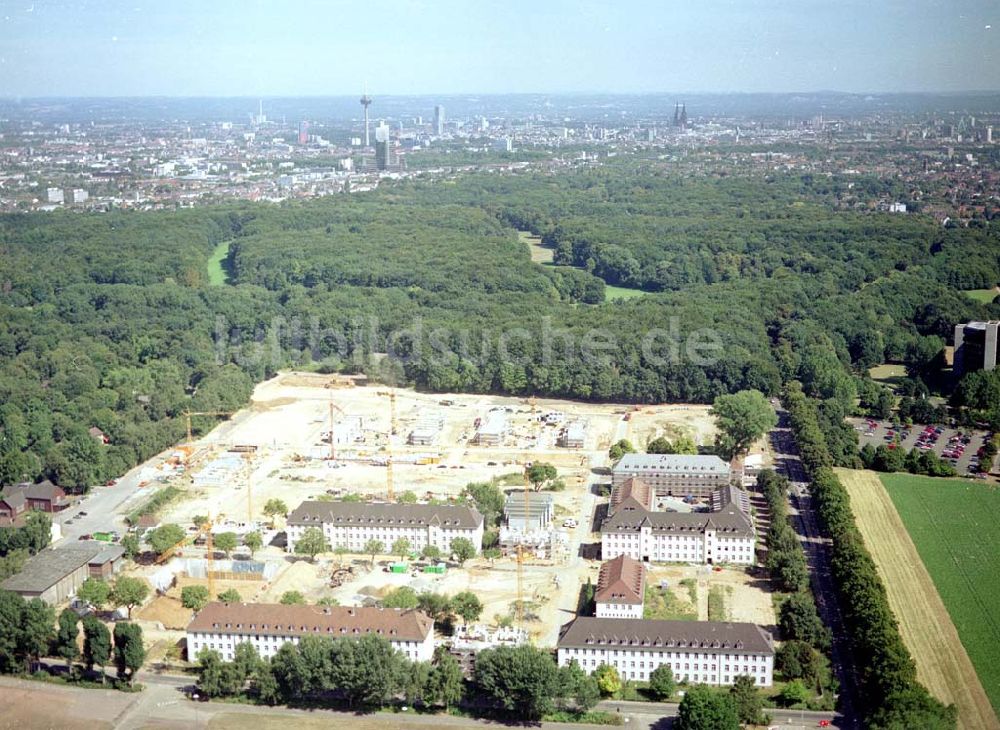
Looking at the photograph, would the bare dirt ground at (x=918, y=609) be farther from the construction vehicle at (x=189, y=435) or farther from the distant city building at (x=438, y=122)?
the distant city building at (x=438, y=122)

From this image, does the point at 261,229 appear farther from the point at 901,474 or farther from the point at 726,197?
the point at 901,474

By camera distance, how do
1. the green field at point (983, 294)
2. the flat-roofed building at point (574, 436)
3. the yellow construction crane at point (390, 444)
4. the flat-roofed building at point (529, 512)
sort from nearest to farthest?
1. the flat-roofed building at point (529, 512)
2. the yellow construction crane at point (390, 444)
3. the flat-roofed building at point (574, 436)
4. the green field at point (983, 294)

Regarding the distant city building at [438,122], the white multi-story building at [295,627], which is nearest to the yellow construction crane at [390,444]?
the white multi-story building at [295,627]

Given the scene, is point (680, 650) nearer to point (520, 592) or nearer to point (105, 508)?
point (520, 592)

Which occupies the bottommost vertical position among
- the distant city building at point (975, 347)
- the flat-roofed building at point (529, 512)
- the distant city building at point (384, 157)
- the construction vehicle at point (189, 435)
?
the construction vehicle at point (189, 435)

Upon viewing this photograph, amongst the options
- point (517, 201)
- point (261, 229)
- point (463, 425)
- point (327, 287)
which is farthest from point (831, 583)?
point (517, 201)

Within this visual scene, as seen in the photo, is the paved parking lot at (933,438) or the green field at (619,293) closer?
the paved parking lot at (933,438)

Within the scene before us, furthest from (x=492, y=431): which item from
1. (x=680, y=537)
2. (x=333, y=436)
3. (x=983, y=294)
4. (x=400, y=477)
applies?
(x=983, y=294)
